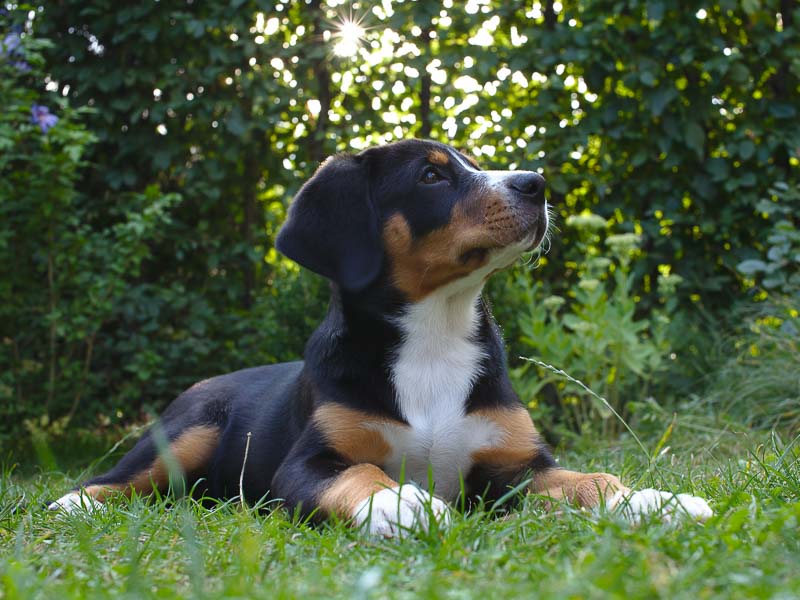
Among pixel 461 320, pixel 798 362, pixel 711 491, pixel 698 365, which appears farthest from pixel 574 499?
pixel 698 365

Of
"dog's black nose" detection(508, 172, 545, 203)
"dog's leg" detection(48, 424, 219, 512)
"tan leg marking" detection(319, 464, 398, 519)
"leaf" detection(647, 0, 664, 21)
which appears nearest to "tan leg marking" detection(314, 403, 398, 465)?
"tan leg marking" detection(319, 464, 398, 519)

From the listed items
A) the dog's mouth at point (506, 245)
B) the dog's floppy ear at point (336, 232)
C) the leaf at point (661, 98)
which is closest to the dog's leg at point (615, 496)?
the dog's mouth at point (506, 245)

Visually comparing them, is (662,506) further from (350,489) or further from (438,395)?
(438,395)

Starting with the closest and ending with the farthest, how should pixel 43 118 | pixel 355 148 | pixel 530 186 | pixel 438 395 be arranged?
pixel 438 395 → pixel 530 186 → pixel 43 118 → pixel 355 148

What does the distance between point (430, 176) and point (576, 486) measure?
137 centimetres

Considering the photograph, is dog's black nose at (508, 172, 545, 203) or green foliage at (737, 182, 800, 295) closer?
dog's black nose at (508, 172, 545, 203)

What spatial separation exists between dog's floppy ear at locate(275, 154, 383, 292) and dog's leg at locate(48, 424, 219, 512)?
0.97 m

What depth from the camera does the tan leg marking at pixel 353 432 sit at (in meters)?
3.11

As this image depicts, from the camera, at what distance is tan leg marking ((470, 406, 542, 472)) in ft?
10.7

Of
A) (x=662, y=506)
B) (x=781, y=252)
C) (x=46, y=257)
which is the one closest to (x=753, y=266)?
(x=781, y=252)

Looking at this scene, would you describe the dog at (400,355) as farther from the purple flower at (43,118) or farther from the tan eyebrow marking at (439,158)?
the purple flower at (43,118)

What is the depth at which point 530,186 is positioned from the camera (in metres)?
3.50

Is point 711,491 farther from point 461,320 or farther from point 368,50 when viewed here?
point 368,50

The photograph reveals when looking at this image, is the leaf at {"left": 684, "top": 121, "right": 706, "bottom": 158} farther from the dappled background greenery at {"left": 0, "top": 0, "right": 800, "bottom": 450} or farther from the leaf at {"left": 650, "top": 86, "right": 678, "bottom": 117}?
the leaf at {"left": 650, "top": 86, "right": 678, "bottom": 117}
